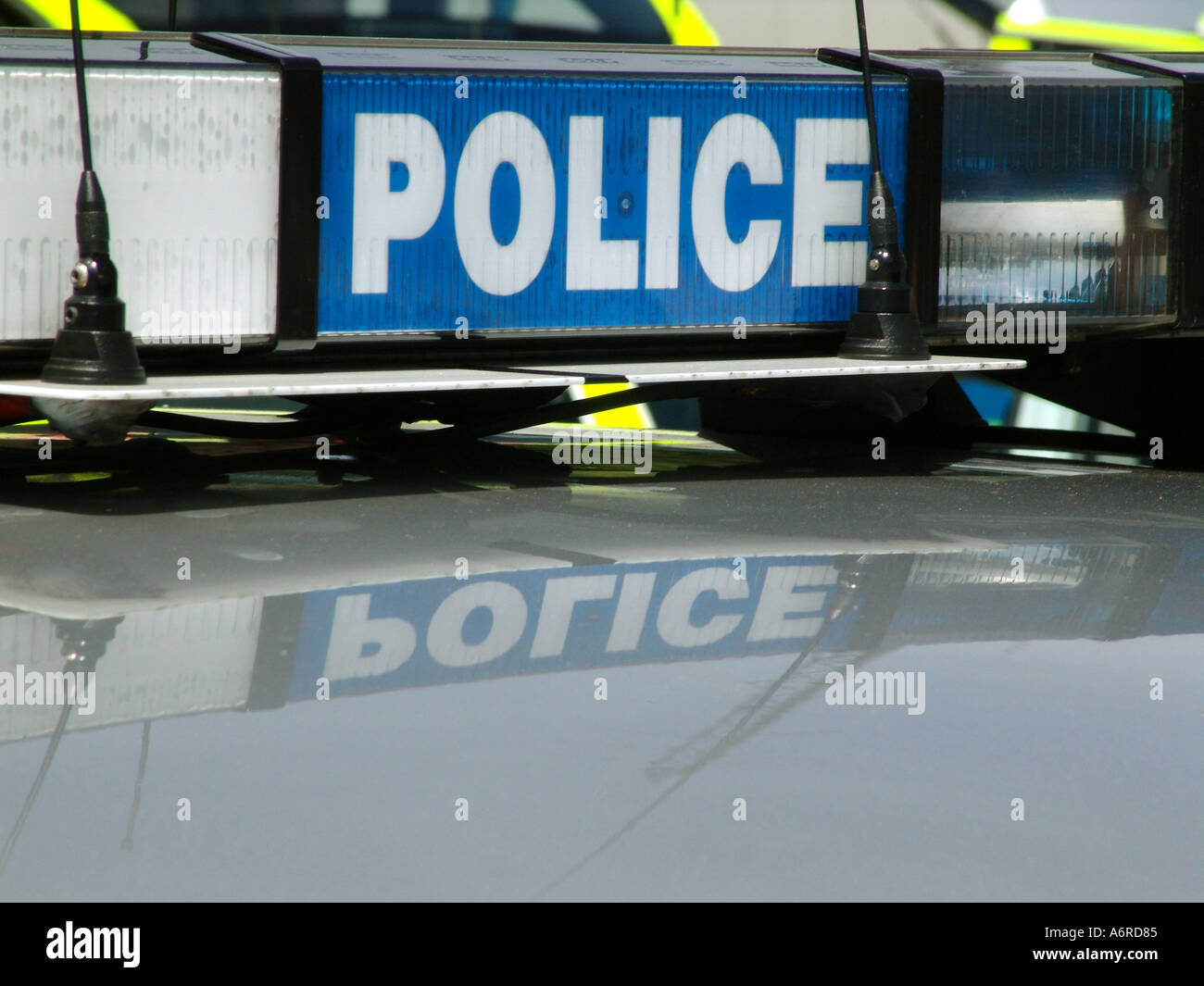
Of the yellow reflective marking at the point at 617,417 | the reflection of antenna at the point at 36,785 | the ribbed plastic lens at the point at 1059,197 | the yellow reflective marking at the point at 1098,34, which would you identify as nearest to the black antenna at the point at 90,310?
the reflection of antenna at the point at 36,785

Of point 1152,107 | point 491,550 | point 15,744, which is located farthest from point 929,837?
point 1152,107

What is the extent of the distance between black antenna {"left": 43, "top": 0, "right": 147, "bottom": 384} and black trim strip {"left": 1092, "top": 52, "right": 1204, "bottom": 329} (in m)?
2.75

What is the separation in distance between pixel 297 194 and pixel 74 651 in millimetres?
1740

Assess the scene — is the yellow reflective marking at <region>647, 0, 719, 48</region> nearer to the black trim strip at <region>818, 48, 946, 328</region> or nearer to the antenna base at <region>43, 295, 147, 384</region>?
the black trim strip at <region>818, 48, 946, 328</region>

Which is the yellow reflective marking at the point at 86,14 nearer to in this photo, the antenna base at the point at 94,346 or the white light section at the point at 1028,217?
the antenna base at the point at 94,346

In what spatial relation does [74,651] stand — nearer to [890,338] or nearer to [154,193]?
[154,193]

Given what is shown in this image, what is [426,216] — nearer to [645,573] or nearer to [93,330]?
[93,330]

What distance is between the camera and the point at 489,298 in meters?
4.31

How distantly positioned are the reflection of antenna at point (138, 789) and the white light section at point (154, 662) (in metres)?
0.07

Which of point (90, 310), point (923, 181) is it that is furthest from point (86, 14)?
point (923, 181)

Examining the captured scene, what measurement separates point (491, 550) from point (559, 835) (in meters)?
1.50

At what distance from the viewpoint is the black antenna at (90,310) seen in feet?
12.1

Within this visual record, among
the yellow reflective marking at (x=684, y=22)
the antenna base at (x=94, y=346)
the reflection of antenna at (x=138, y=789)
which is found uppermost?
the yellow reflective marking at (x=684, y=22)
